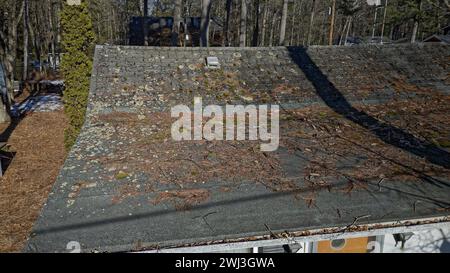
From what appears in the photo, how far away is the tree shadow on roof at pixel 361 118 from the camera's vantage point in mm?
4766

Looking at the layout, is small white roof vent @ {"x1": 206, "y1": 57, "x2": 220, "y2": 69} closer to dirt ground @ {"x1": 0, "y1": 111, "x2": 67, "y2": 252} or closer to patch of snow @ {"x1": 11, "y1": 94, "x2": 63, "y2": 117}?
dirt ground @ {"x1": 0, "y1": 111, "x2": 67, "y2": 252}

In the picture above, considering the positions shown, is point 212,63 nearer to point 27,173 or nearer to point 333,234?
point 333,234

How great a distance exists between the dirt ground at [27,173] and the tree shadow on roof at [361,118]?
21.5ft

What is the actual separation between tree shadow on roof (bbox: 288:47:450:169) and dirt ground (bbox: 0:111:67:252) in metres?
6.57

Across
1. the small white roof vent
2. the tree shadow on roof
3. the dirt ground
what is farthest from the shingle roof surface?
the dirt ground

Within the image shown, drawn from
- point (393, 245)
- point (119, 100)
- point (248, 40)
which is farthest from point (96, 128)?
point (248, 40)

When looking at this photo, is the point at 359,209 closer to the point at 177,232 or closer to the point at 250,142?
the point at 177,232

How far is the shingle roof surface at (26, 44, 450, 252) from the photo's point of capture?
3199 mm

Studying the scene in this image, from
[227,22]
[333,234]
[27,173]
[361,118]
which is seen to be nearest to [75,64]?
[27,173]

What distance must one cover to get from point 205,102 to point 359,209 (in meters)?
3.92

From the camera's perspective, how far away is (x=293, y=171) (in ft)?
13.9

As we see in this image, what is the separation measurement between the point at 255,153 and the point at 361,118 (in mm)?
2549
